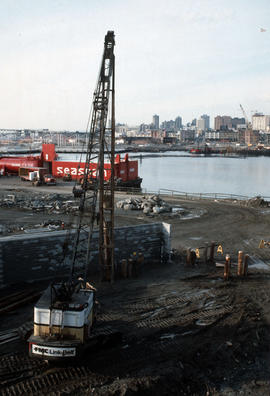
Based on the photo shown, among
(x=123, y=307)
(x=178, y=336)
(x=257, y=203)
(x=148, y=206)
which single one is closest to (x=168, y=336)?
(x=178, y=336)

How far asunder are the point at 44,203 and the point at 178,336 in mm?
29875

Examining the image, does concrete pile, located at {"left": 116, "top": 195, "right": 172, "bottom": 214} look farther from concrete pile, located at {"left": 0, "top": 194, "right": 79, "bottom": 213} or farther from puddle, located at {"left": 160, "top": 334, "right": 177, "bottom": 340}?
puddle, located at {"left": 160, "top": 334, "right": 177, "bottom": 340}

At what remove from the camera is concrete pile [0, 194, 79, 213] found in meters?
38.4

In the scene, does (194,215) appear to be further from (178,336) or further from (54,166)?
(54,166)

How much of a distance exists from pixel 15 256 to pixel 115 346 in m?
7.73

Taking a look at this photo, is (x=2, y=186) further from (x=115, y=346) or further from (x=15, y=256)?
(x=115, y=346)

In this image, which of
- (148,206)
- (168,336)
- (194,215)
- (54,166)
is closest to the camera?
(168,336)

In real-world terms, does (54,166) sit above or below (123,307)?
above

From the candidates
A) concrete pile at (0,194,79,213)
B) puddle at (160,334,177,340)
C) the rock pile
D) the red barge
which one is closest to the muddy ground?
puddle at (160,334,177,340)

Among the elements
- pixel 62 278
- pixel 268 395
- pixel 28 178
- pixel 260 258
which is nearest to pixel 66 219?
pixel 62 278

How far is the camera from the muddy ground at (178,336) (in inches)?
435

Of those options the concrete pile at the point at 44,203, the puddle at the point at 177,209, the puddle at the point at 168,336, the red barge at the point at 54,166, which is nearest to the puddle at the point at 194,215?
the puddle at the point at 177,209

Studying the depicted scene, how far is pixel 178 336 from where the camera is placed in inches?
544

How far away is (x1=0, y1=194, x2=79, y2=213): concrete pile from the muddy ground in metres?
17.6
